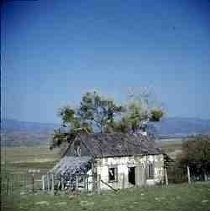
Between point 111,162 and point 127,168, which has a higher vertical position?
point 111,162

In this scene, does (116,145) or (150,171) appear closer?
(116,145)

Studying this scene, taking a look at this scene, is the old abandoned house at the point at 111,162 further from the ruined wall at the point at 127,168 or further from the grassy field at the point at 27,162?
the grassy field at the point at 27,162

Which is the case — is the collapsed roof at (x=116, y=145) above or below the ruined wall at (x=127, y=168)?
above

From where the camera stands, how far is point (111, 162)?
23.5 m

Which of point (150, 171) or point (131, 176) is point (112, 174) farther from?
point (150, 171)

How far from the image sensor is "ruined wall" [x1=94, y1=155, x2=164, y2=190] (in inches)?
912

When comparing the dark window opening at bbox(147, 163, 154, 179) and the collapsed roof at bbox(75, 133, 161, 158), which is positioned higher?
the collapsed roof at bbox(75, 133, 161, 158)

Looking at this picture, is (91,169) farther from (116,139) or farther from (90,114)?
(90,114)

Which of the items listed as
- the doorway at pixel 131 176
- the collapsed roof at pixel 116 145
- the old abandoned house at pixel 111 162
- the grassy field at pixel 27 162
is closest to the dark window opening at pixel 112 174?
the old abandoned house at pixel 111 162

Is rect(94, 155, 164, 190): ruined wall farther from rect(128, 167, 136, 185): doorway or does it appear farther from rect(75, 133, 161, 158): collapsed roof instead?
rect(128, 167, 136, 185): doorway

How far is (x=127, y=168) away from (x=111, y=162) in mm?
1061

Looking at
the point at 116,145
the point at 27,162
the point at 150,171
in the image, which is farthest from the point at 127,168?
the point at 27,162

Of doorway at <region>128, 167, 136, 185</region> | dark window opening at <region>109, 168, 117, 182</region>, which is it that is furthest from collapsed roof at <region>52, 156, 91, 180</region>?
doorway at <region>128, 167, 136, 185</region>

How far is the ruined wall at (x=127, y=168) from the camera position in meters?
23.2
